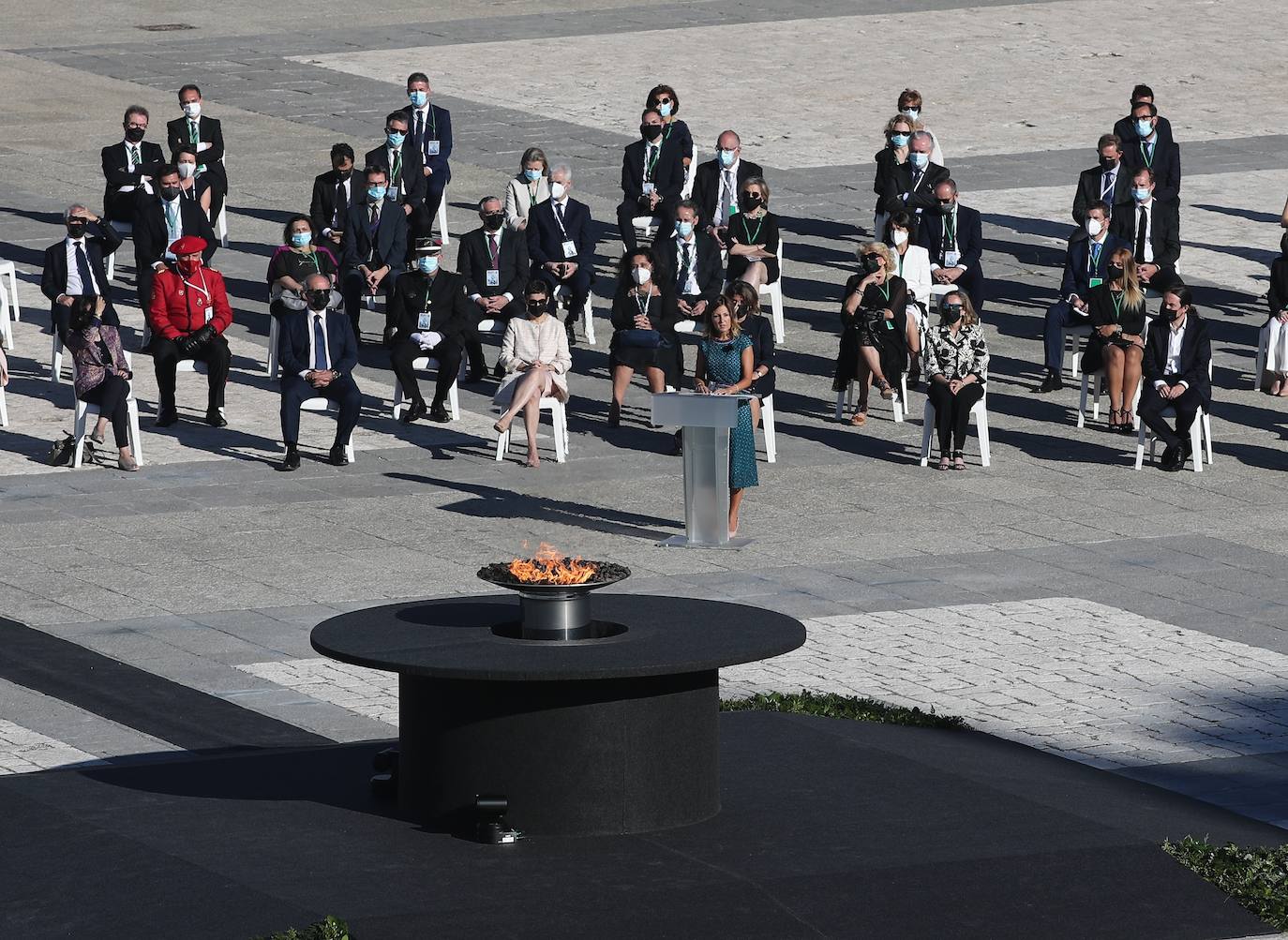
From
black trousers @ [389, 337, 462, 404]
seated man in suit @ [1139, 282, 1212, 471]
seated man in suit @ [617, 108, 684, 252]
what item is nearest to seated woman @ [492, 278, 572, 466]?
black trousers @ [389, 337, 462, 404]

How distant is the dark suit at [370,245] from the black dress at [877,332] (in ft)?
14.7

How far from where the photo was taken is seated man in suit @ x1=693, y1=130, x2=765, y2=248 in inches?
957

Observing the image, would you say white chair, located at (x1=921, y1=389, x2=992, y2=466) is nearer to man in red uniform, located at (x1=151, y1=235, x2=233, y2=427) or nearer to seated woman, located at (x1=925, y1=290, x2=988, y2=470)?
seated woman, located at (x1=925, y1=290, x2=988, y2=470)

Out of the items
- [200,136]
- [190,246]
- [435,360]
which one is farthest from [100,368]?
[200,136]

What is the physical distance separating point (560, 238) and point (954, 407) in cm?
498

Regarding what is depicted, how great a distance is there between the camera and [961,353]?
1955 centimetres

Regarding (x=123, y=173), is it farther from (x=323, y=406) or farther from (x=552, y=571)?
(x=552, y=571)

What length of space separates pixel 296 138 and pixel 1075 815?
2283 centimetres

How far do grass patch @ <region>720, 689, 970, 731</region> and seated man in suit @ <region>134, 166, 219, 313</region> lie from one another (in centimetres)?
1168

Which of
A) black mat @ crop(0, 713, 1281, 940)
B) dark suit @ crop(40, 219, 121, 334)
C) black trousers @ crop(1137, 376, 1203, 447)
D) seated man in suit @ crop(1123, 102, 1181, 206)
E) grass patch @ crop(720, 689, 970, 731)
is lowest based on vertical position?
grass patch @ crop(720, 689, 970, 731)

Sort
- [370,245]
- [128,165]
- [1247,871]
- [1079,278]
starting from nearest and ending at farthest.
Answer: [1247,871]
[1079,278]
[370,245]
[128,165]

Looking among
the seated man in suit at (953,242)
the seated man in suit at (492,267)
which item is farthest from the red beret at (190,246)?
the seated man in suit at (953,242)

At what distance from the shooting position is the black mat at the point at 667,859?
31.3 feet

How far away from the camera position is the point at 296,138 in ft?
106
